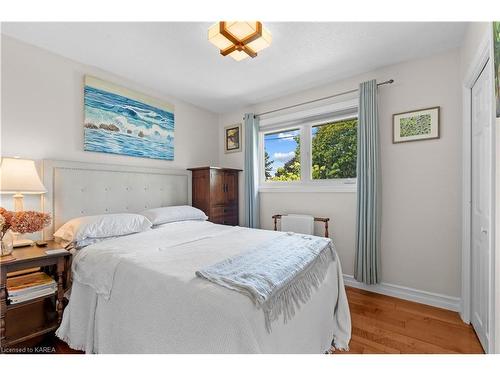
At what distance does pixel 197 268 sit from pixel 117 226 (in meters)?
1.20

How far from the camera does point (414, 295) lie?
95.6 inches

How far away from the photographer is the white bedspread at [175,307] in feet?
3.23

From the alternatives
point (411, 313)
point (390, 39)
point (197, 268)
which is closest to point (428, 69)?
point (390, 39)

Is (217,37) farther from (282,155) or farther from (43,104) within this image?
(282,155)

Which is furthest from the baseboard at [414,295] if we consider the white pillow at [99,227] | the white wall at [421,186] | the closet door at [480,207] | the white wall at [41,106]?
the white wall at [41,106]

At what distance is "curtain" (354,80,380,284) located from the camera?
254 cm

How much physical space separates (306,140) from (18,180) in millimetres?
3015

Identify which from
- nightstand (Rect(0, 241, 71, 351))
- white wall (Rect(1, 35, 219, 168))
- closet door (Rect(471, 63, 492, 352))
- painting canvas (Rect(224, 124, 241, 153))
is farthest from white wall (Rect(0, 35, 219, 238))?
closet door (Rect(471, 63, 492, 352))

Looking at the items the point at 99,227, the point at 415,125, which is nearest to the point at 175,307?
the point at 99,227

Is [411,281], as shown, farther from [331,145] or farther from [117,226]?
[117,226]

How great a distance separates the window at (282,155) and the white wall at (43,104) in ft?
6.46

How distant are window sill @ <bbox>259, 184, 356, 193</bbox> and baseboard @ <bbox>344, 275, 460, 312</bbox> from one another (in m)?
1.10
